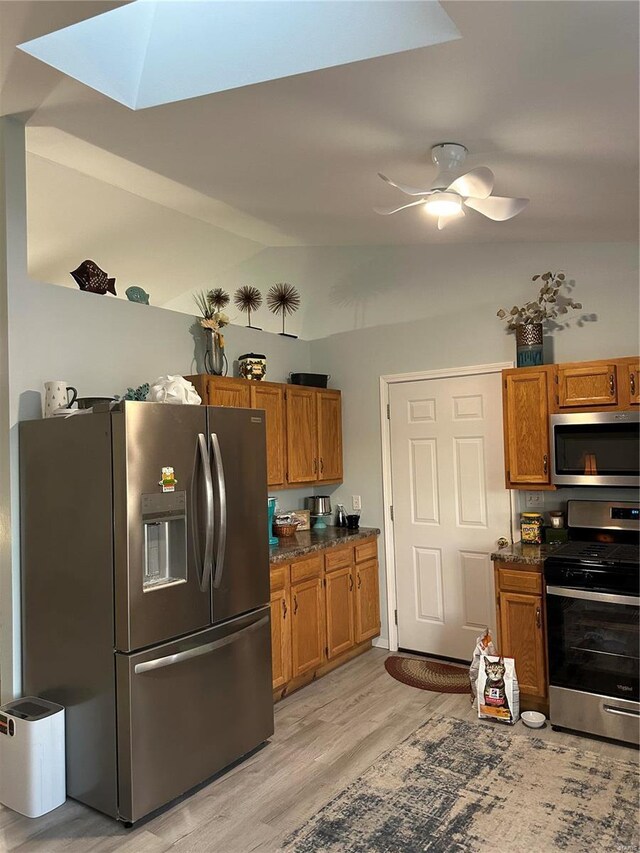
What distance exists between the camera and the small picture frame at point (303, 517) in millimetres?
4719

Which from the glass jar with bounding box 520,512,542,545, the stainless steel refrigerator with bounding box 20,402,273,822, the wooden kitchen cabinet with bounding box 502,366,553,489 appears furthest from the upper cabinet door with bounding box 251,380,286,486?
the glass jar with bounding box 520,512,542,545

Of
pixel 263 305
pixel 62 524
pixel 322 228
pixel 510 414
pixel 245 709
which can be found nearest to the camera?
pixel 62 524

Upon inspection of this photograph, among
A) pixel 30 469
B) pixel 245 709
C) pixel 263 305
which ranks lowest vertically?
pixel 245 709

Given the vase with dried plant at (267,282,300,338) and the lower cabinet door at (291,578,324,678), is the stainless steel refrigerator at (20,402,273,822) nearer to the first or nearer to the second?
the lower cabinet door at (291,578,324,678)

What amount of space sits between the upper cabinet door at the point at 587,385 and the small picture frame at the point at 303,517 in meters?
2.11

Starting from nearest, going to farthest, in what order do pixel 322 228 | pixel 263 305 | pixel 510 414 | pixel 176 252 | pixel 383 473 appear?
pixel 510 414
pixel 322 228
pixel 176 252
pixel 383 473
pixel 263 305

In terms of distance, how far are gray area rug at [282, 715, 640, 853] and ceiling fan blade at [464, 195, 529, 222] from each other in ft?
8.29

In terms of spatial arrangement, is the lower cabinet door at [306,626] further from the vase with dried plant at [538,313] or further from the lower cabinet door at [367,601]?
the vase with dried plant at [538,313]

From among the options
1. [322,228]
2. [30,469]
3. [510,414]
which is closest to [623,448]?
[510,414]

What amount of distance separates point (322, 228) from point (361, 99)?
192 centimetres

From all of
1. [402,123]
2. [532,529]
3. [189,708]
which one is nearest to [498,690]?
[532,529]

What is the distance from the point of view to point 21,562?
9.55ft

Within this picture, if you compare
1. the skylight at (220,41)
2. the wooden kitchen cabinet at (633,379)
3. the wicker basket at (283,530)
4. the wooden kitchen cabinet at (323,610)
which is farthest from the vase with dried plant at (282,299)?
the wooden kitchen cabinet at (633,379)

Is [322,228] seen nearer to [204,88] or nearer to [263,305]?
[263,305]
